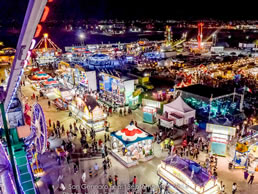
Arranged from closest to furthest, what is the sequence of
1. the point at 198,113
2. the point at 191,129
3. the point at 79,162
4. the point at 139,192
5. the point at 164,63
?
the point at 139,192
the point at 79,162
the point at 191,129
the point at 198,113
the point at 164,63

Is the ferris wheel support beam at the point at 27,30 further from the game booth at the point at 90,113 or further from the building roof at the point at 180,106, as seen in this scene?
the building roof at the point at 180,106

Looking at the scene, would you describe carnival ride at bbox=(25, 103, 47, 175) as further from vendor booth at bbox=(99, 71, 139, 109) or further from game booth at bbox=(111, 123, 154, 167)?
vendor booth at bbox=(99, 71, 139, 109)

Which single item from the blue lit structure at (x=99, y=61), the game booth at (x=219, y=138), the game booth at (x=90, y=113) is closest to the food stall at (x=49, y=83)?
the blue lit structure at (x=99, y=61)

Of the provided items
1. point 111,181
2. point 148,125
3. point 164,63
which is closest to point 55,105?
point 148,125

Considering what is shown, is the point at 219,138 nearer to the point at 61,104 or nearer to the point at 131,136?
the point at 131,136

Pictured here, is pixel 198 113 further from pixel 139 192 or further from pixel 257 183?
pixel 139 192

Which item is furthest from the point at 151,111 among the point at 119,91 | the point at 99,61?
the point at 99,61
